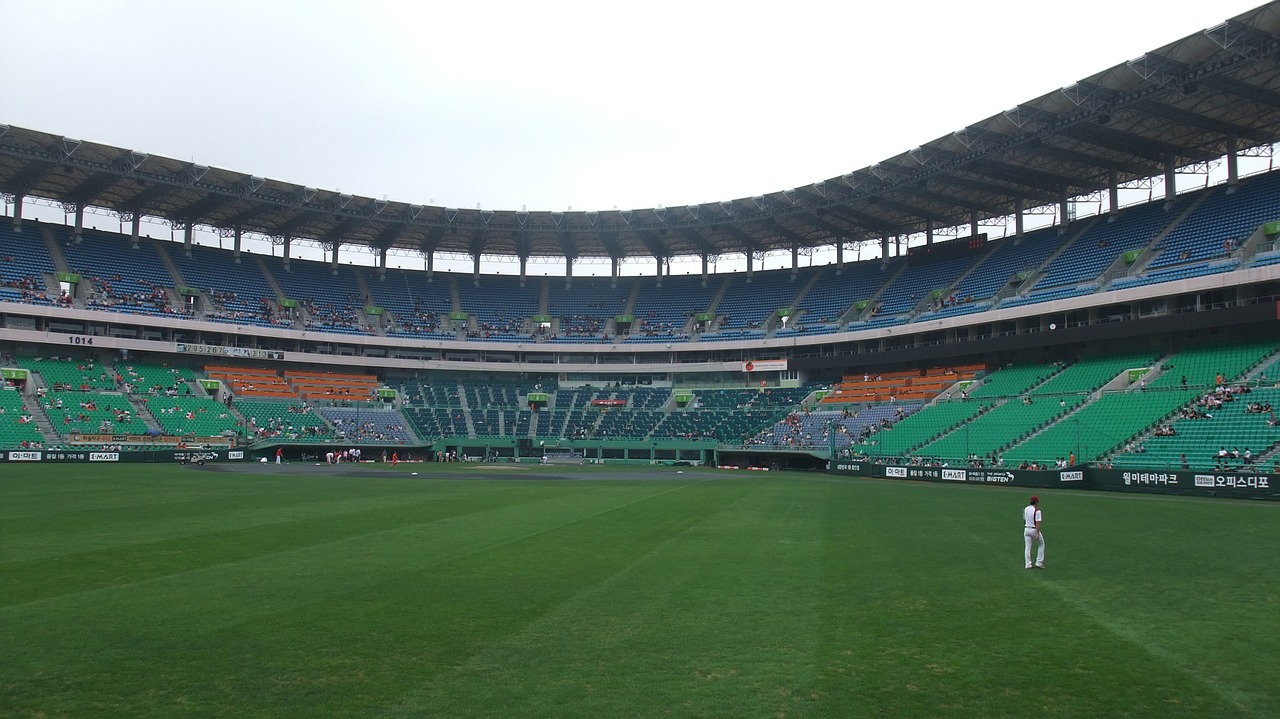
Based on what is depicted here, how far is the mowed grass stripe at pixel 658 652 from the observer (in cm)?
755

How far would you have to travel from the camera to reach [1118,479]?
38656 mm

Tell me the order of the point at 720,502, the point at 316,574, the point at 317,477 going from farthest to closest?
the point at 317,477 → the point at 720,502 → the point at 316,574

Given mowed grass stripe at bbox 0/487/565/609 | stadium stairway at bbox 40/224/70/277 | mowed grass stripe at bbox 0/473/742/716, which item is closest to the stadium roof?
stadium stairway at bbox 40/224/70/277

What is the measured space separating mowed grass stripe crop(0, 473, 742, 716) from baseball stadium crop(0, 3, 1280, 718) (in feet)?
0.28

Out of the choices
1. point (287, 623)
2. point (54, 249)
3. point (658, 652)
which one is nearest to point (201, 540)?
point (287, 623)

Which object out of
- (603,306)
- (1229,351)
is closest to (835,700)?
(1229,351)

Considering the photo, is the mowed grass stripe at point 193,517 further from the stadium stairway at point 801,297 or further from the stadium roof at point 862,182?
the stadium stairway at point 801,297

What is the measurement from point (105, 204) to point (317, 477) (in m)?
51.2

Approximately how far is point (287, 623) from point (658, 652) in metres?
5.04

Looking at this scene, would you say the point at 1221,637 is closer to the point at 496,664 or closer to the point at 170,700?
the point at 496,664

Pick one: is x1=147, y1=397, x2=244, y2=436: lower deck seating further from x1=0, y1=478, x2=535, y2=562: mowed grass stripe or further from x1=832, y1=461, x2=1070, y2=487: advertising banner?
x1=832, y1=461, x2=1070, y2=487: advertising banner

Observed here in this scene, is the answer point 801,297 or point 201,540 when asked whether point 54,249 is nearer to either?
point 201,540

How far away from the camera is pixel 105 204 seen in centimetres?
7400

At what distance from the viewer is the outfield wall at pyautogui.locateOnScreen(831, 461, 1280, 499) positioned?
33062 millimetres
